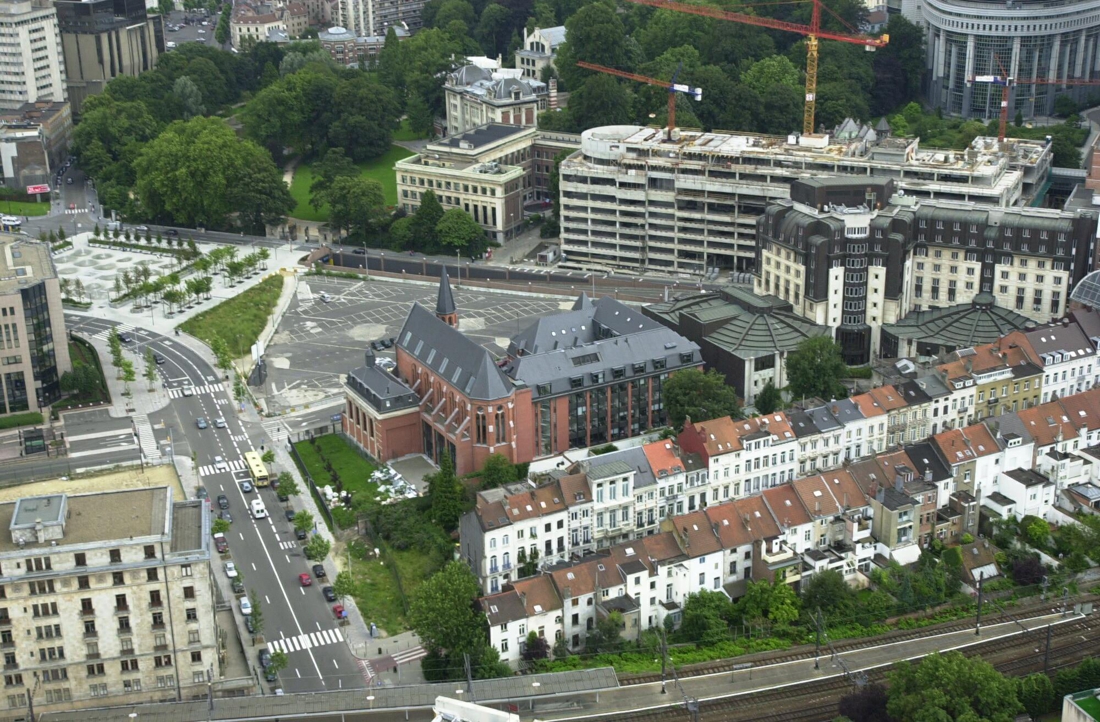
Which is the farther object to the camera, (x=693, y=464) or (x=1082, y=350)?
(x=1082, y=350)

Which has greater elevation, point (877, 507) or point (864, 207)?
point (864, 207)

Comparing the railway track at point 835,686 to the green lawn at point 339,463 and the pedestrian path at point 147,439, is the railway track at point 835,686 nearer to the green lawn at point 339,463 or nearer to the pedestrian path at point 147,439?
the green lawn at point 339,463

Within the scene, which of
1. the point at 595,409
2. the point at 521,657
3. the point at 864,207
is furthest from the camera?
the point at 864,207

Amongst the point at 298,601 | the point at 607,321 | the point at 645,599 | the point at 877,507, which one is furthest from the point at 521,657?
the point at 607,321

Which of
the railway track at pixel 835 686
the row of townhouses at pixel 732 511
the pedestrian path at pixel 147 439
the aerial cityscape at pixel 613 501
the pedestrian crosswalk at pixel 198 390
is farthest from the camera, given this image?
the pedestrian crosswalk at pixel 198 390

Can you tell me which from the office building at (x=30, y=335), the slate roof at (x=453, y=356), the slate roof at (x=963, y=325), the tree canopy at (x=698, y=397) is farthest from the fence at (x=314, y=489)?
the slate roof at (x=963, y=325)

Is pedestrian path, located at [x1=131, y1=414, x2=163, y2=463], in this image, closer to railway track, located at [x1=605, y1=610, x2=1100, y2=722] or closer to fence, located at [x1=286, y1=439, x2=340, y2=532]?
fence, located at [x1=286, y1=439, x2=340, y2=532]

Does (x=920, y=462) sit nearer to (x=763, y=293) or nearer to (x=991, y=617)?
(x=991, y=617)
